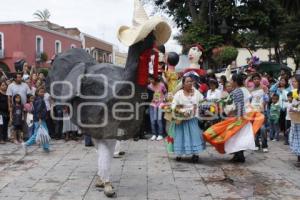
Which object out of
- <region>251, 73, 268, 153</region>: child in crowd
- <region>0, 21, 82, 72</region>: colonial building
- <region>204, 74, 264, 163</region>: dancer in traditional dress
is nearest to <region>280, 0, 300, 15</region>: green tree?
<region>251, 73, 268, 153</region>: child in crowd

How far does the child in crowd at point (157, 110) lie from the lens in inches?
451

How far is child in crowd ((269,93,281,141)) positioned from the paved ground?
4.78 feet

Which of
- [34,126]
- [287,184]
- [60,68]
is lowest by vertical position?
[287,184]

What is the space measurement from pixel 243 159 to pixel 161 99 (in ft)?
12.0

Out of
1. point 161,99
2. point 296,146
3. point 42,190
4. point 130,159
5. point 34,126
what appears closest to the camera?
point 42,190

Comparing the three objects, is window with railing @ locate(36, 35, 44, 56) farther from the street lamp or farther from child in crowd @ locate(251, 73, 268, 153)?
child in crowd @ locate(251, 73, 268, 153)

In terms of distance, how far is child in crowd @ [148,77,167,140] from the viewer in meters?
11.4

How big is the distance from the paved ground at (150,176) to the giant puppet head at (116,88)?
0.95 meters

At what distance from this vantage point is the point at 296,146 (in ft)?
26.3

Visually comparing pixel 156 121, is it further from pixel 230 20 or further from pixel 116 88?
pixel 230 20

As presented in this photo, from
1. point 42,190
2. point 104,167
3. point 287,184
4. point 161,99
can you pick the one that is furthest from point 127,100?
point 161,99

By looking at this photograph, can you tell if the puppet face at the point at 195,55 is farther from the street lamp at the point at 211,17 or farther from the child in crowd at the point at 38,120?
the street lamp at the point at 211,17

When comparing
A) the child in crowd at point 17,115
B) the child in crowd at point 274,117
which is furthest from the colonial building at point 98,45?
the child in crowd at point 274,117

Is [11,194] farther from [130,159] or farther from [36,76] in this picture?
[36,76]
